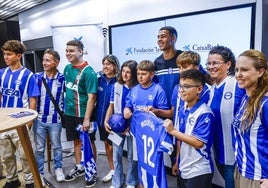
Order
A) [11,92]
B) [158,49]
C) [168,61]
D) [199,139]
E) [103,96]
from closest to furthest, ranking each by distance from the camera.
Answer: [199,139] → [168,61] → [11,92] → [103,96] → [158,49]

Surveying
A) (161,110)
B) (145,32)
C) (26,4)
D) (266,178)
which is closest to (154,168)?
(161,110)

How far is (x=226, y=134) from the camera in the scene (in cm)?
173

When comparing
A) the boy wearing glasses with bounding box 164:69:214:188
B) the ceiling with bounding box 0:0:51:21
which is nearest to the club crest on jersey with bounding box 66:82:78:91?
the boy wearing glasses with bounding box 164:69:214:188

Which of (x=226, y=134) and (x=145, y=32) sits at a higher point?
(x=145, y=32)

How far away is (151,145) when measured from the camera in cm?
190

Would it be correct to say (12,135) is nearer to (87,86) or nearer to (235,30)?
(87,86)

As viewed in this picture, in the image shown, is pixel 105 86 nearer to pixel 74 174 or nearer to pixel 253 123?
pixel 74 174

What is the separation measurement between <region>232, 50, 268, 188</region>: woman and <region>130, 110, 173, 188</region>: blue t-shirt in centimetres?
51

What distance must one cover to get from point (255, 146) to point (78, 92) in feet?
6.39

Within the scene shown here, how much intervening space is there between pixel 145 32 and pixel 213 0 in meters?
1.06

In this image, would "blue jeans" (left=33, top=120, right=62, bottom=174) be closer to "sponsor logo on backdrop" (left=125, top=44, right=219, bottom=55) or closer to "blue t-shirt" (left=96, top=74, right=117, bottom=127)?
"blue t-shirt" (left=96, top=74, right=117, bottom=127)

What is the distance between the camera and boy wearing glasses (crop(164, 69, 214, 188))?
159cm

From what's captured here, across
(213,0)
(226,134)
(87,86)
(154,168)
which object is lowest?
(154,168)

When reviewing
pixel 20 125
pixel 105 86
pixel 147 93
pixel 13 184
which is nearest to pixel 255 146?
pixel 147 93
